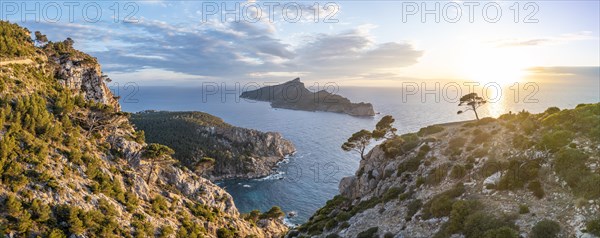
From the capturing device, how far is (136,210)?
51.5 metres

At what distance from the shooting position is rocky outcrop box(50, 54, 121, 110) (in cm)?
7226

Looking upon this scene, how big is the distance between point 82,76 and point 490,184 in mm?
88335

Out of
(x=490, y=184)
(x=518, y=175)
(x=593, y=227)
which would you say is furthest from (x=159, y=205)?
(x=593, y=227)

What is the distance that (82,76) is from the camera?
3027 inches

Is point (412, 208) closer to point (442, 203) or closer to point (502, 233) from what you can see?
point (442, 203)

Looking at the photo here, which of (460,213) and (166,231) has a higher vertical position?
(460,213)

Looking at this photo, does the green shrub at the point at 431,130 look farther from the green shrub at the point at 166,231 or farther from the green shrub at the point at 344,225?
the green shrub at the point at 166,231

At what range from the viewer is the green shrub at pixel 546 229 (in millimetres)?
22016

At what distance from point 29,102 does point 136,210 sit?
84.2 ft

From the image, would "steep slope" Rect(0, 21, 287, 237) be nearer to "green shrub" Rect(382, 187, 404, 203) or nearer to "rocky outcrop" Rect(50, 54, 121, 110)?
"rocky outcrop" Rect(50, 54, 121, 110)

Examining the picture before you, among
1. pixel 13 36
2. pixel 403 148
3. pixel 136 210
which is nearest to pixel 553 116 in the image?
pixel 403 148

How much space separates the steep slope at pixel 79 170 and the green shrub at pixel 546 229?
1905 inches

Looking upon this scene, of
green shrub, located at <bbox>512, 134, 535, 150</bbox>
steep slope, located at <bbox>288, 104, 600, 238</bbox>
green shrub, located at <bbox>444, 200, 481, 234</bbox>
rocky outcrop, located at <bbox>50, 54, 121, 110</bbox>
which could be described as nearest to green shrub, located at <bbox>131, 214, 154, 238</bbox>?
steep slope, located at <bbox>288, 104, 600, 238</bbox>

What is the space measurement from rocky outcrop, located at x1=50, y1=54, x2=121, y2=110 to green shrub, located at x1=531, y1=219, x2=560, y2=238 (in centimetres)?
8610
